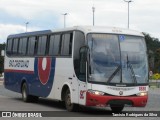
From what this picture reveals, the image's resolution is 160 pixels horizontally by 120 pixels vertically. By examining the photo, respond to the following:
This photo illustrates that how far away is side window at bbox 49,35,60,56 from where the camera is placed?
21.1 m

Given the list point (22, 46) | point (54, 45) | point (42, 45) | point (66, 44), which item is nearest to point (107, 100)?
point (66, 44)

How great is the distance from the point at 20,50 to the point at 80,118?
1014 centimetres

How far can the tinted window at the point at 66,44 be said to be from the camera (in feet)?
64.4

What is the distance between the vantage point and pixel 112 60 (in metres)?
18.1

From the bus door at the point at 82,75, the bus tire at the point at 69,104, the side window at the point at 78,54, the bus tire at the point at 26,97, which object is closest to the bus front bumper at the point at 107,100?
the bus door at the point at 82,75

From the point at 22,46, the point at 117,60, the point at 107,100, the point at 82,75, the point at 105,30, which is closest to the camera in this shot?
the point at 107,100

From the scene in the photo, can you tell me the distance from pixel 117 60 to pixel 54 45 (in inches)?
161

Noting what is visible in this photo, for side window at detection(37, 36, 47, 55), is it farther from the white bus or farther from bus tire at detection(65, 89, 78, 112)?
bus tire at detection(65, 89, 78, 112)

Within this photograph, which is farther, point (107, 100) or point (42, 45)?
point (42, 45)

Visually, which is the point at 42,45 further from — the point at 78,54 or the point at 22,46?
the point at 78,54

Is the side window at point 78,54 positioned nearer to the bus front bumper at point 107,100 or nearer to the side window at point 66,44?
the side window at point 66,44

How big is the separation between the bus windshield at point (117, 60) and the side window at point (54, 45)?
9.51ft

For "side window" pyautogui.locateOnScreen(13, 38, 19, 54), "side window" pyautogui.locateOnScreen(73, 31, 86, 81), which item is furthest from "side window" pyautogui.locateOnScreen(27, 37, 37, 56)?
"side window" pyautogui.locateOnScreen(73, 31, 86, 81)

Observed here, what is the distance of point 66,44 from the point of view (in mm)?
20016
